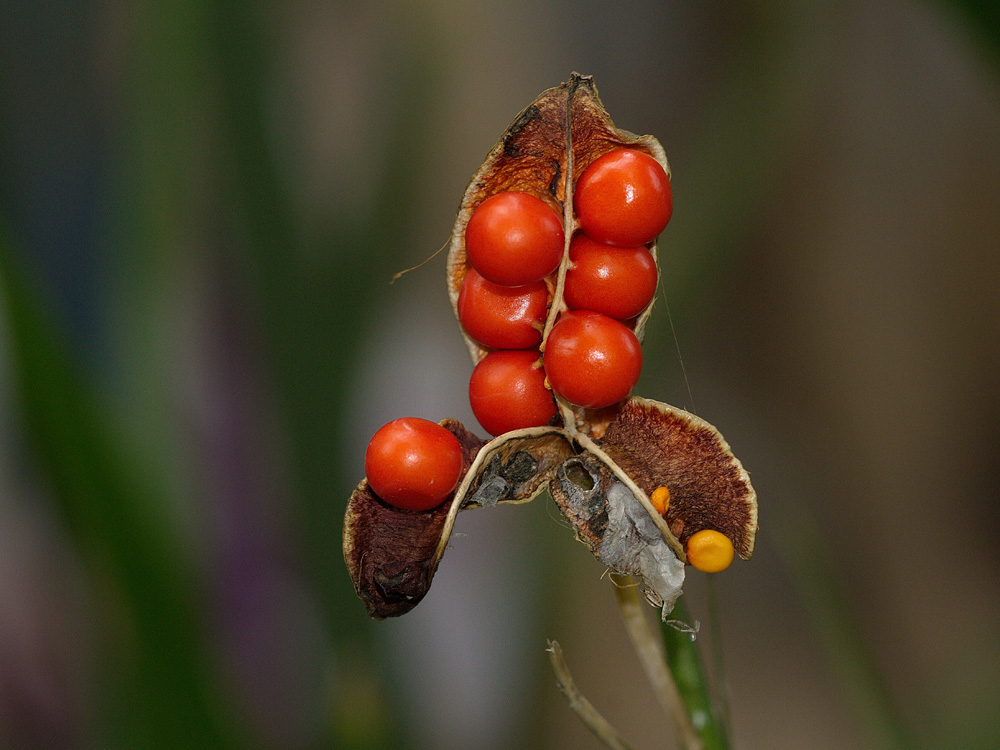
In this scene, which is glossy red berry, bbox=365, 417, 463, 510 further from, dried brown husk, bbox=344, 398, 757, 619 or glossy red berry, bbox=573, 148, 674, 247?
glossy red berry, bbox=573, 148, 674, 247

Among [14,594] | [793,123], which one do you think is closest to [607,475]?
[793,123]

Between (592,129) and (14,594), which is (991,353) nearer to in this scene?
(592,129)

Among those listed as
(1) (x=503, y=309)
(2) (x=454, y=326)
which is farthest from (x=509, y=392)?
(2) (x=454, y=326)

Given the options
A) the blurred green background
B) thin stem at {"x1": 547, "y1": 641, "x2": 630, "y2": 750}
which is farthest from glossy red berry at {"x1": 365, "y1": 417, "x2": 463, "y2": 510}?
the blurred green background

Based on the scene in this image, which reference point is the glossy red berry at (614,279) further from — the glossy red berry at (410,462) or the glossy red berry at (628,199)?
the glossy red berry at (410,462)

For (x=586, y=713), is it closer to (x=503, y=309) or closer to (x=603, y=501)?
(x=603, y=501)

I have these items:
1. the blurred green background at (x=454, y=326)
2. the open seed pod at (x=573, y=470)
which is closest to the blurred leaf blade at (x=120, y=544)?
the open seed pod at (x=573, y=470)

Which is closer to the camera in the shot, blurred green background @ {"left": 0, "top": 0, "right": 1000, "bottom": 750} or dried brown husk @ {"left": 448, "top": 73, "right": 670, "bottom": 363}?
dried brown husk @ {"left": 448, "top": 73, "right": 670, "bottom": 363}
